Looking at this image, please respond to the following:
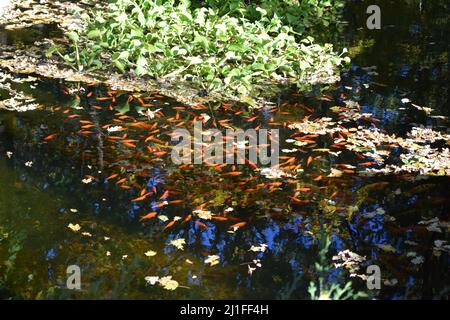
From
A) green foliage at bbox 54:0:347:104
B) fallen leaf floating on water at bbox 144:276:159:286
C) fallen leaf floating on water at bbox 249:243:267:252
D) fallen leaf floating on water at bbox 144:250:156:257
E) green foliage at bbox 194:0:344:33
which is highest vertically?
green foliage at bbox 194:0:344:33

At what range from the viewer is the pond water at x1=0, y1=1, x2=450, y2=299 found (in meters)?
3.59

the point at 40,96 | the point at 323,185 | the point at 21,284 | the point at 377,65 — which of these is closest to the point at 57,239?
the point at 21,284

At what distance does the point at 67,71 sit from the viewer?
6.67 meters

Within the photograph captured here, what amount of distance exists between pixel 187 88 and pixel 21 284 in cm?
349

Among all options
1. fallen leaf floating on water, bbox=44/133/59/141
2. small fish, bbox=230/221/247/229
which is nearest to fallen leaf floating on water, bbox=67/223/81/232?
small fish, bbox=230/221/247/229

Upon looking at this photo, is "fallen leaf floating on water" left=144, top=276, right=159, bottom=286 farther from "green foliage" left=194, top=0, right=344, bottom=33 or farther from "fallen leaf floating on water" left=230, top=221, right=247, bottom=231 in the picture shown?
"green foliage" left=194, top=0, right=344, bottom=33

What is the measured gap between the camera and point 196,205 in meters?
4.35

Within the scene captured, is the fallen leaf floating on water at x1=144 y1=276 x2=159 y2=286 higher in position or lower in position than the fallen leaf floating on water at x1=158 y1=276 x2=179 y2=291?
higher

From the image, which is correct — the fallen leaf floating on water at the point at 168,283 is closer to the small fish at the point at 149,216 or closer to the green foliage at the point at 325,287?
the small fish at the point at 149,216

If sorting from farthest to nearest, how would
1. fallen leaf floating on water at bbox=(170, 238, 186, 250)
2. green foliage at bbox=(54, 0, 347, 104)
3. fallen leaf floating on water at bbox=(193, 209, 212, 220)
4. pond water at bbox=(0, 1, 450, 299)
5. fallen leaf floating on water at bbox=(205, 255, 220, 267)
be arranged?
green foliage at bbox=(54, 0, 347, 104) < fallen leaf floating on water at bbox=(193, 209, 212, 220) < fallen leaf floating on water at bbox=(170, 238, 186, 250) < fallen leaf floating on water at bbox=(205, 255, 220, 267) < pond water at bbox=(0, 1, 450, 299)

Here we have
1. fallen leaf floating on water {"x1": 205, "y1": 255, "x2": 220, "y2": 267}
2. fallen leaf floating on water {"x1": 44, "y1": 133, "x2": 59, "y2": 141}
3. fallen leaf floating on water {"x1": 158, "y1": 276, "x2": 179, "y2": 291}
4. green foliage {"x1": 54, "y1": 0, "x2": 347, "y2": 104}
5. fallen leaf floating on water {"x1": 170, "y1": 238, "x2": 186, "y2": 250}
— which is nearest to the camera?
fallen leaf floating on water {"x1": 158, "y1": 276, "x2": 179, "y2": 291}

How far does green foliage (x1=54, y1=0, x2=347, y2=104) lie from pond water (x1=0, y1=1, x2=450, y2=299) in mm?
477

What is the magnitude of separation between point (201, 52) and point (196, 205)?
132 inches

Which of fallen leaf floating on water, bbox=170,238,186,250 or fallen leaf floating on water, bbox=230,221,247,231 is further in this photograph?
fallen leaf floating on water, bbox=230,221,247,231
